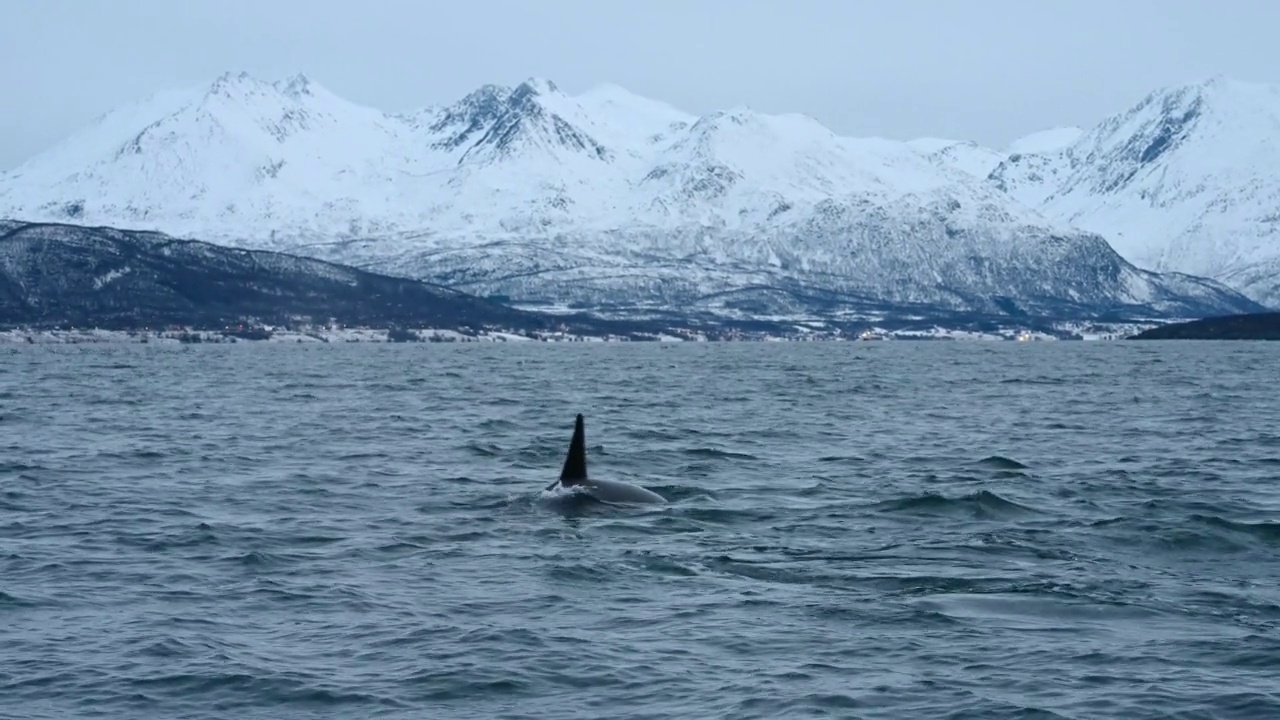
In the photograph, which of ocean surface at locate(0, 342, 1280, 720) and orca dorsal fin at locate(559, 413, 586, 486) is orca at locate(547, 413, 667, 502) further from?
ocean surface at locate(0, 342, 1280, 720)

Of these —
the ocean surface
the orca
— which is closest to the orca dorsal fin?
the orca

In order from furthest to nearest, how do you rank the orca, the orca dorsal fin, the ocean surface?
the orca dorsal fin, the orca, the ocean surface

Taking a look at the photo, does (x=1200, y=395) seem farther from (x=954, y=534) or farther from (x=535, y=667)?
(x=535, y=667)

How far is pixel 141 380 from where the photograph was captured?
122m

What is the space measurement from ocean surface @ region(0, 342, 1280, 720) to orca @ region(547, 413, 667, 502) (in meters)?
0.79

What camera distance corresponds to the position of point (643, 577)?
1093 inches

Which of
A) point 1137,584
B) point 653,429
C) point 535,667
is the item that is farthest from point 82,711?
point 653,429

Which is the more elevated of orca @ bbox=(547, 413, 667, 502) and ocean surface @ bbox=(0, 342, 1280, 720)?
orca @ bbox=(547, 413, 667, 502)

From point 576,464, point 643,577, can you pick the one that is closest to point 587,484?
point 576,464

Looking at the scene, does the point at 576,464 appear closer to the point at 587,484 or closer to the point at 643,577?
the point at 587,484

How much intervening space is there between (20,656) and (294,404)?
6365cm

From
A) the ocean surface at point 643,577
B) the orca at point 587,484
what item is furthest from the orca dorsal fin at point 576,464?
the ocean surface at point 643,577

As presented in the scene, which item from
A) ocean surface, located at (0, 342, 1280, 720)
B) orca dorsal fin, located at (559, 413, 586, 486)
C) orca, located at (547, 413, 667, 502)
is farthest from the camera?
orca dorsal fin, located at (559, 413, 586, 486)

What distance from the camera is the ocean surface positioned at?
20328mm
